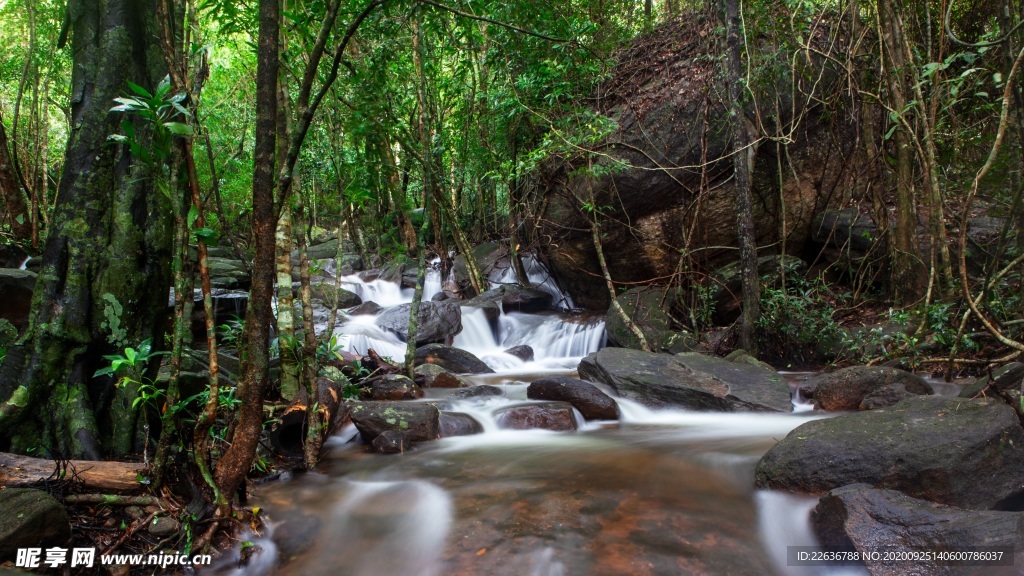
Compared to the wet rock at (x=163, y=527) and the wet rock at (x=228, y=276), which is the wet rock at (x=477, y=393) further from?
the wet rock at (x=228, y=276)

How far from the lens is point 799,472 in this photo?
364cm

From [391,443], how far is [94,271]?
8.43 feet

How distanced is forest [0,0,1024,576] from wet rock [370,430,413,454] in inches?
1.0

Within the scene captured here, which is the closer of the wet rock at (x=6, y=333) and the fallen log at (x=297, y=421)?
the wet rock at (x=6, y=333)

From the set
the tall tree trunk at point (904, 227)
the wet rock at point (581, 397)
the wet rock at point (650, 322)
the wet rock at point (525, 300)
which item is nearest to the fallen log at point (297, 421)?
the wet rock at point (581, 397)

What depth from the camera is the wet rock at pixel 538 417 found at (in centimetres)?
577

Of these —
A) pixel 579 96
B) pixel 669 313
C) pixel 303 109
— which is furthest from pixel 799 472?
pixel 579 96

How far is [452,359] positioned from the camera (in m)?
9.04

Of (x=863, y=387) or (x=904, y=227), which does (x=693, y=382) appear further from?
(x=904, y=227)

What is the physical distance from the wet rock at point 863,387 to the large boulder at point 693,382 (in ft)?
1.35

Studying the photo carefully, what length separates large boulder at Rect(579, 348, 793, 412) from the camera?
6305mm

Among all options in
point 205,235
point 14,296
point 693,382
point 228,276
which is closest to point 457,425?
point 693,382

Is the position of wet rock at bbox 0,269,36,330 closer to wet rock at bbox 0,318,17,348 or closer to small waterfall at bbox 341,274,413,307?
wet rock at bbox 0,318,17,348

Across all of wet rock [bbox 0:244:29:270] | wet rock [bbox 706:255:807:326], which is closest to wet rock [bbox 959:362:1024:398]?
wet rock [bbox 706:255:807:326]
